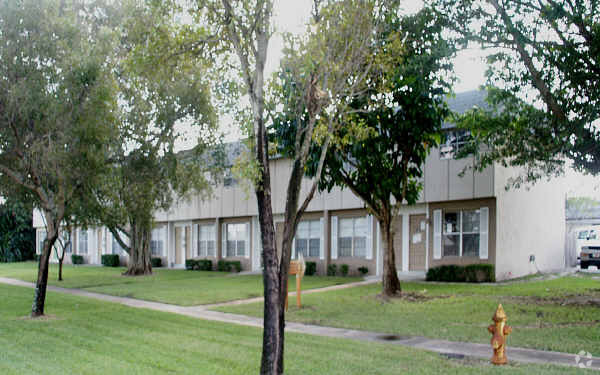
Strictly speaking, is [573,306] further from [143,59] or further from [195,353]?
[143,59]

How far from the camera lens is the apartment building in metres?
18.5

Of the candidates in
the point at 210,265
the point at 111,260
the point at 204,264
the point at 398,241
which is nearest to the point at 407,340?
the point at 398,241

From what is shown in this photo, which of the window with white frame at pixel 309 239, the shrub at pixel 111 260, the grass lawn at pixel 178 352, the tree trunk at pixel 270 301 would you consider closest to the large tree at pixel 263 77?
the tree trunk at pixel 270 301

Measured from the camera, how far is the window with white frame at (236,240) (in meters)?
26.9

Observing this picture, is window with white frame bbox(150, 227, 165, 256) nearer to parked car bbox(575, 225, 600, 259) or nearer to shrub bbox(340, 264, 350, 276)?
shrub bbox(340, 264, 350, 276)

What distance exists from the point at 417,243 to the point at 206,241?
13164mm

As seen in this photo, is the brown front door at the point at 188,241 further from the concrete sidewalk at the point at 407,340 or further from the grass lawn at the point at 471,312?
the concrete sidewalk at the point at 407,340

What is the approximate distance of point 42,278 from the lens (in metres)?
11.8

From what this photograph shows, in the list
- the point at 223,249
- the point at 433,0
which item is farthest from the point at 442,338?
the point at 223,249

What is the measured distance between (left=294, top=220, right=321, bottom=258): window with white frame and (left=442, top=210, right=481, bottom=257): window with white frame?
628 centimetres

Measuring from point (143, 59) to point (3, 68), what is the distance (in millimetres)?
5398

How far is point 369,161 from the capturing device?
13922 millimetres

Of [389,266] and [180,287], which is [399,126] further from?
[180,287]

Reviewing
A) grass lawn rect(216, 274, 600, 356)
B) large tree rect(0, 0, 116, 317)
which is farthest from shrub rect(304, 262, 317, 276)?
large tree rect(0, 0, 116, 317)
